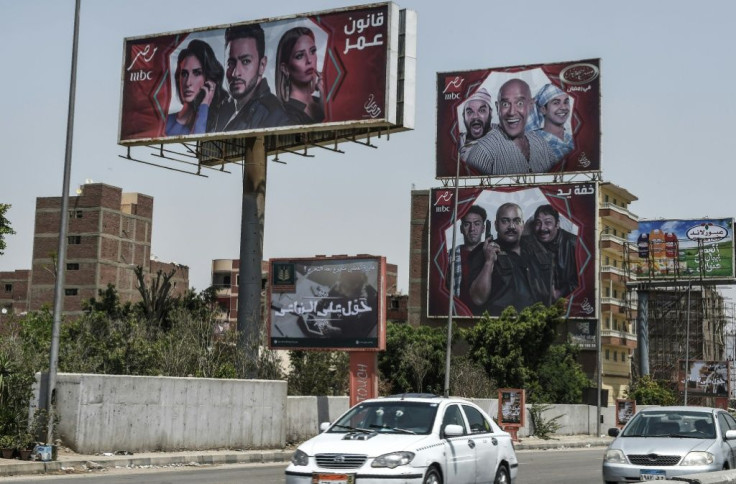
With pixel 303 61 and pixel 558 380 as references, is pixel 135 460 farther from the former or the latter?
pixel 558 380

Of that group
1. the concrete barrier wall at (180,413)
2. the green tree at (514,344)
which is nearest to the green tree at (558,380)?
the green tree at (514,344)

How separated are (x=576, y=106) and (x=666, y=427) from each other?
2423 inches

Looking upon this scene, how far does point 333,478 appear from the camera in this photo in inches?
482

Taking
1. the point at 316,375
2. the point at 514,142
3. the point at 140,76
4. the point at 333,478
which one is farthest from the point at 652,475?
the point at 514,142

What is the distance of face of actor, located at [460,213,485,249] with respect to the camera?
259 ft

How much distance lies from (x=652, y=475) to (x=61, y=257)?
42.0 ft

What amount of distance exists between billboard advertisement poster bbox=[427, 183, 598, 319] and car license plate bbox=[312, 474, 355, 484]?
213ft

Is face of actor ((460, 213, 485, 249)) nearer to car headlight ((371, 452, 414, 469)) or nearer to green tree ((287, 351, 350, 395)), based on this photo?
green tree ((287, 351, 350, 395))

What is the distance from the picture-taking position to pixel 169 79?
43.5 meters

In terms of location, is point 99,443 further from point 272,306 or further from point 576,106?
point 576,106

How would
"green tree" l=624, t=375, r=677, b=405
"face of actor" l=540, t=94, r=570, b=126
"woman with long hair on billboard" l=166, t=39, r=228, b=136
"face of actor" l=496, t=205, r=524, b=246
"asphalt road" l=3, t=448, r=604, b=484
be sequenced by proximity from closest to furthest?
"asphalt road" l=3, t=448, r=604, b=484, "woman with long hair on billboard" l=166, t=39, r=228, b=136, "face of actor" l=540, t=94, r=570, b=126, "face of actor" l=496, t=205, r=524, b=246, "green tree" l=624, t=375, r=677, b=405

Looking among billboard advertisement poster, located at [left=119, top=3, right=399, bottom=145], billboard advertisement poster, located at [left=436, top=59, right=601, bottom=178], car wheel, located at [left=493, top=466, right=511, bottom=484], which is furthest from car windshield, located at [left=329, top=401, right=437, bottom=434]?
billboard advertisement poster, located at [left=436, top=59, right=601, bottom=178]

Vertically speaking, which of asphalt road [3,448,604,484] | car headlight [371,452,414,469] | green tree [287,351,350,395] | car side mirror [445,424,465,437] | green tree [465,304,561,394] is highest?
green tree [465,304,561,394]

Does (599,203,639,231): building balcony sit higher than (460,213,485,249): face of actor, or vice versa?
(599,203,639,231): building balcony
